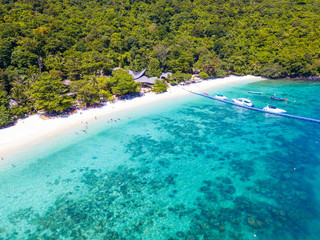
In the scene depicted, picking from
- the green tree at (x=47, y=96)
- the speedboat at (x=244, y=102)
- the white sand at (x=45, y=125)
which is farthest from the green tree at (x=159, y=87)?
the green tree at (x=47, y=96)

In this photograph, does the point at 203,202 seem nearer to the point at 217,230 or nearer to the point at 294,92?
the point at 217,230

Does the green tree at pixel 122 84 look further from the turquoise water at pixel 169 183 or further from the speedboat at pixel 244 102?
the speedboat at pixel 244 102

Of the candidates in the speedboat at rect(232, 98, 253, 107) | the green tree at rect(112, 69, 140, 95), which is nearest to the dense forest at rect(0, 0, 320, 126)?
the green tree at rect(112, 69, 140, 95)

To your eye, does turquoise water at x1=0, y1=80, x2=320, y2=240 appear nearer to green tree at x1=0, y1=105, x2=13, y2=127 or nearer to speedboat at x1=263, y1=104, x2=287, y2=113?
speedboat at x1=263, y1=104, x2=287, y2=113

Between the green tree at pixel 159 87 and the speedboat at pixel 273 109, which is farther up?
the green tree at pixel 159 87

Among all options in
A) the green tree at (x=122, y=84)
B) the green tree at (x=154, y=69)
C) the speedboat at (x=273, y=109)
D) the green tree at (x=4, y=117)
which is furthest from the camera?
the green tree at (x=154, y=69)
